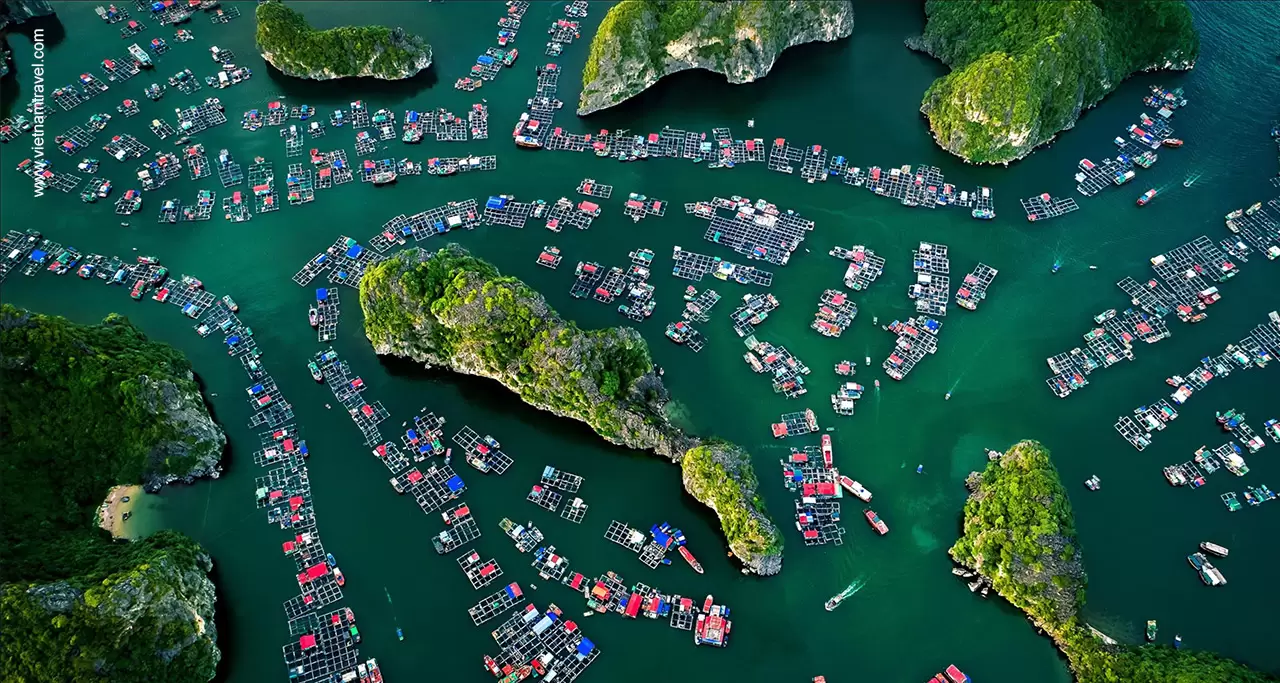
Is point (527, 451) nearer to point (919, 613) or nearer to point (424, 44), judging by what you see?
point (919, 613)

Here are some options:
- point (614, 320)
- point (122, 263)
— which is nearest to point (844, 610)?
point (614, 320)

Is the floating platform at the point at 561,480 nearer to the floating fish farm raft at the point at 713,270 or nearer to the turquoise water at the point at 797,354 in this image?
the turquoise water at the point at 797,354

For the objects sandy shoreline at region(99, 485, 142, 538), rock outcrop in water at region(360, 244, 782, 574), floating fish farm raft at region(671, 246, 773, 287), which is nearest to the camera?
sandy shoreline at region(99, 485, 142, 538)

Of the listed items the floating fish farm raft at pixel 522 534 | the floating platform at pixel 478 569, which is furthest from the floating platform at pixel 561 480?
the floating platform at pixel 478 569

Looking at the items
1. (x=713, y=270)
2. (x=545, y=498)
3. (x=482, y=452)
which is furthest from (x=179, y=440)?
(x=713, y=270)

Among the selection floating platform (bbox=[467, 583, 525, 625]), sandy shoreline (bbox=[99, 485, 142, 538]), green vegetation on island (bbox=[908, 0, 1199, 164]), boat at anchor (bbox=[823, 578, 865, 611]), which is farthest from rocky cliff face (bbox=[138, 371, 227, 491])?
green vegetation on island (bbox=[908, 0, 1199, 164])

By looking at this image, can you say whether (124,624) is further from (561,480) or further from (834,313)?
(834,313)

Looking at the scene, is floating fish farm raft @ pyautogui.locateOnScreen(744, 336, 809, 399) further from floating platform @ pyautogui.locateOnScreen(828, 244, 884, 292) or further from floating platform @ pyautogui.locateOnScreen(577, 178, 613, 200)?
floating platform @ pyautogui.locateOnScreen(577, 178, 613, 200)
